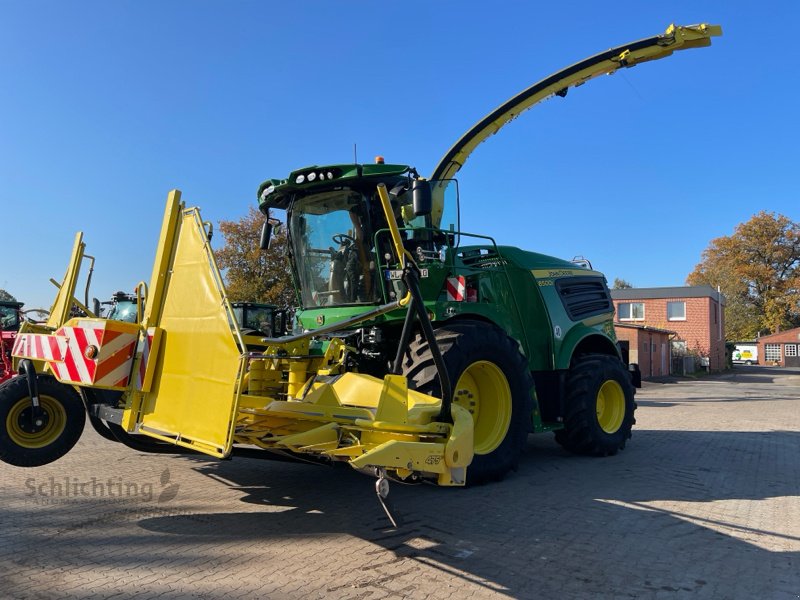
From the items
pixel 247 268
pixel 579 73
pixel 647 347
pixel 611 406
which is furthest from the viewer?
pixel 647 347

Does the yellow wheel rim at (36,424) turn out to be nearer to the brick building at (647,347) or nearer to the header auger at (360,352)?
the header auger at (360,352)

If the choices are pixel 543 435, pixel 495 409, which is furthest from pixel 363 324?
pixel 543 435

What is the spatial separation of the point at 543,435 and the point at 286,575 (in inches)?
271

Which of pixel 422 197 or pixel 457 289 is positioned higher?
pixel 422 197

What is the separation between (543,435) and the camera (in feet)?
32.1

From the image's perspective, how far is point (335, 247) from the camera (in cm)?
616

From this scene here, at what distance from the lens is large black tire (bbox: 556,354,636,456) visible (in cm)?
734

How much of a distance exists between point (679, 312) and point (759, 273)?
91.3ft

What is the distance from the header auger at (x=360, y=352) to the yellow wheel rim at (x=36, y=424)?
1 centimetres

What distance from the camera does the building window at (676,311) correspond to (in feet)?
123

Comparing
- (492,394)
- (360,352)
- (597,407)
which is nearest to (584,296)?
(597,407)

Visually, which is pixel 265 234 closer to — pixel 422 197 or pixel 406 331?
pixel 422 197

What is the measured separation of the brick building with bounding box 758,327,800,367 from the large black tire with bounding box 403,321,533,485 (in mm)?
64530

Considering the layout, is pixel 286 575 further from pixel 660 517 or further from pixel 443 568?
pixel 660 517
